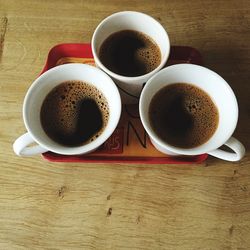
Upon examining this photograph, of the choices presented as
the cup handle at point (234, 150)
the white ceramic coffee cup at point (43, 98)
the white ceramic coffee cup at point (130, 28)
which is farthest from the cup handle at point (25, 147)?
the cup handle at point (234, 150)

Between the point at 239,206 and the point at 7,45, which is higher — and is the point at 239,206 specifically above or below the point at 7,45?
below

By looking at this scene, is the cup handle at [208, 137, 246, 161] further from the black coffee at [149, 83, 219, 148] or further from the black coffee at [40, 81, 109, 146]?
the black coffee at [40, 81, 109, 146]

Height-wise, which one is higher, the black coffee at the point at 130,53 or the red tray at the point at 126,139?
the black coffee at the point at 130,53

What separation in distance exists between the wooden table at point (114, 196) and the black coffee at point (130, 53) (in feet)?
0.47

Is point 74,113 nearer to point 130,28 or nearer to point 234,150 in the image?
point 130,28

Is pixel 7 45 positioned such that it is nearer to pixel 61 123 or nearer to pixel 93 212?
pixel 61 123

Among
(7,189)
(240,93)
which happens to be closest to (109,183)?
(7,189)

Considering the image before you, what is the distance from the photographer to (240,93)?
0.85m

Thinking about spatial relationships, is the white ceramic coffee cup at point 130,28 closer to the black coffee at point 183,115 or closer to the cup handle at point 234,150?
the black coffee at point 183,115

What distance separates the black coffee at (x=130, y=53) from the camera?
801 millimetres

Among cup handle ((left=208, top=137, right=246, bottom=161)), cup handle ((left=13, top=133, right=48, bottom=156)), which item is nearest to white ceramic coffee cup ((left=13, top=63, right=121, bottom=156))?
cup handle ((left=13, top=133, right=48, bottom=156))

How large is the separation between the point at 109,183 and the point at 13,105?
0.26 m

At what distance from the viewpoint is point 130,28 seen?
0.82 metres

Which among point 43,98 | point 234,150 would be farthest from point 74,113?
point 234,150
